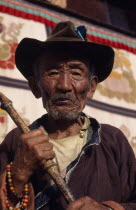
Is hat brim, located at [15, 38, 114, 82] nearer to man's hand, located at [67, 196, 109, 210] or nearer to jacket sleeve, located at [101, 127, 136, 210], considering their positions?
jacket sleeve, located at [101, 127, 136, 210]

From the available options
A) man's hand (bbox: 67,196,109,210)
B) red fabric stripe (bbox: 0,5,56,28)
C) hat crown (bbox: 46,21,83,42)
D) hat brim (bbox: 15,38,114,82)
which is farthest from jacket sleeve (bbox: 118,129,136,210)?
red fabric stripe (bbox: 0,5,56,28)

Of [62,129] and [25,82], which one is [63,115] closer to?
[62,129]

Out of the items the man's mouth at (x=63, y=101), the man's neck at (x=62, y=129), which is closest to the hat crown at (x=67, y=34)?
the man's mouth at (x=63, y=101)

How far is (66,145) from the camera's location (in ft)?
5.61

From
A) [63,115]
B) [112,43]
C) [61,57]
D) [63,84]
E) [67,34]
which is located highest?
[112,43]

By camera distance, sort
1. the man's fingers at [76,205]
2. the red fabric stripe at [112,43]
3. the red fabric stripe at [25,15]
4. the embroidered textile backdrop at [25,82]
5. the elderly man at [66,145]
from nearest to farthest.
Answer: the man's fingers at [76,205] → the elderly man at [66,145] → the embroidered textile backdrop at [25,82] → the red fabric stripe at [25,15] → the red fabric stripe at [112,43]

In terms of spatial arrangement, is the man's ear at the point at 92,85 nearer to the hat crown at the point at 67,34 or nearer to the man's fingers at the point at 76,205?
the hat crown at the point at 67,34

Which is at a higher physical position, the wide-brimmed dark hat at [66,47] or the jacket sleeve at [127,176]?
the wide-brimmed dark hat at [66,47]

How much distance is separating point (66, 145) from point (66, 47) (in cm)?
50

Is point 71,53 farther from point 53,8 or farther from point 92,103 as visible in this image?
point 53,8

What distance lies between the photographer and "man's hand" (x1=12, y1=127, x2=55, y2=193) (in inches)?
55.3

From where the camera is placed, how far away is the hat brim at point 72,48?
173cm

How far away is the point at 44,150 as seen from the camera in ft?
4.63

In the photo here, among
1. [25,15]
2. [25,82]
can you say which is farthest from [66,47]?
[25,15]
